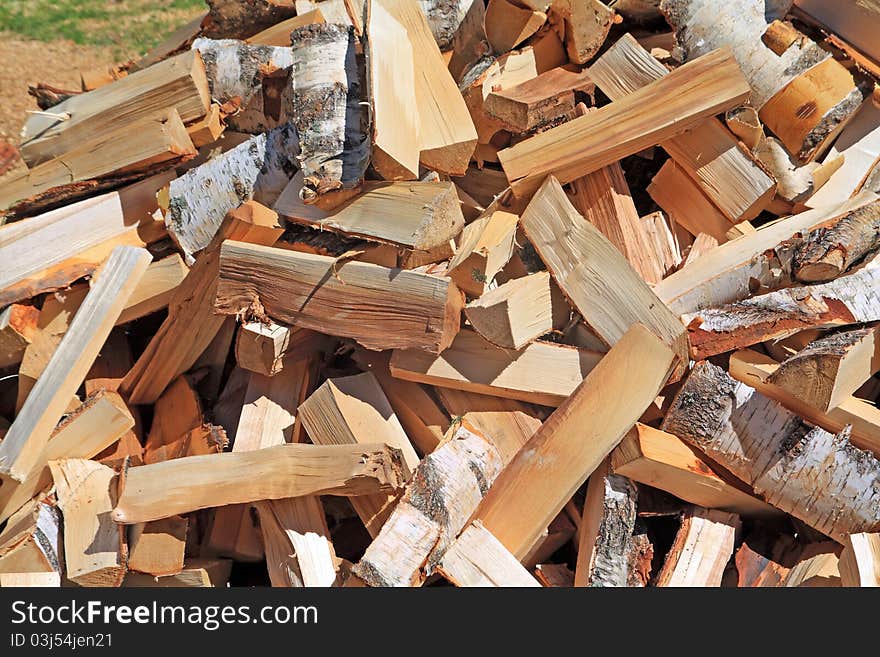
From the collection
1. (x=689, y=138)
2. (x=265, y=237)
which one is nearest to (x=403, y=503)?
(x=265, y=237)

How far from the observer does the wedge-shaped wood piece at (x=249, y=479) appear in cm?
240

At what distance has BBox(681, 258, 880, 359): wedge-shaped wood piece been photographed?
2.39 meters

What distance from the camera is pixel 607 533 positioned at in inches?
92.8

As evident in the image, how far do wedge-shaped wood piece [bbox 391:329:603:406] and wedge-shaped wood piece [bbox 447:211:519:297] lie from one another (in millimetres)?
198

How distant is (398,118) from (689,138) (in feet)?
3.39

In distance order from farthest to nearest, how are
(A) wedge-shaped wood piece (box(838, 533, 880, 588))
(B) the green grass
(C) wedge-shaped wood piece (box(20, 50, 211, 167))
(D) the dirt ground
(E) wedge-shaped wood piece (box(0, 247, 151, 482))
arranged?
(B) the green grass
(D) the dirt ground
(C) wedge-shaped wood piece (box(20, 50, 211, 167))
(E) wedge-shaped wood piece (box(0, 247, 151, 482))
(A) wedge-shaped wood piece (box(838, 533, 880, 588))

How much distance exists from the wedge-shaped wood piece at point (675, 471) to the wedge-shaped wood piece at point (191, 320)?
1.35 metres

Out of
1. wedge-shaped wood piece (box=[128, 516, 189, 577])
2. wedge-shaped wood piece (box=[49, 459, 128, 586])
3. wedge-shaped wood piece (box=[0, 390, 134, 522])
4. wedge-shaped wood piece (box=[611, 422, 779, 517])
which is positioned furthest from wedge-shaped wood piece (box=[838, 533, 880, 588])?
wedge-shaped wood piece (box=[0, 390, 134, 522])

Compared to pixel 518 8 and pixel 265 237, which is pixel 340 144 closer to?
pixel 265 237

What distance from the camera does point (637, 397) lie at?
2.38 metres

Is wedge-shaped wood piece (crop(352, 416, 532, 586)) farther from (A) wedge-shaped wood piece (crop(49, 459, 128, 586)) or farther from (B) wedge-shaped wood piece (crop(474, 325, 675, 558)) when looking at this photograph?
(A) wedge-shaped wood piece (crop(49, 459, 128, 586))

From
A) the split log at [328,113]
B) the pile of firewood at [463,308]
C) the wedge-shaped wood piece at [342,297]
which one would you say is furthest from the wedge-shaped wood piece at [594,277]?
the split log at [328,113]

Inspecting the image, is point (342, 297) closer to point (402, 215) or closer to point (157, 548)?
point (402, 215)

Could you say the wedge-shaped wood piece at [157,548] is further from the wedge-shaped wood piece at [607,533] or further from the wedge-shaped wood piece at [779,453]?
the wedge-shaped wood piece at [779,453]
